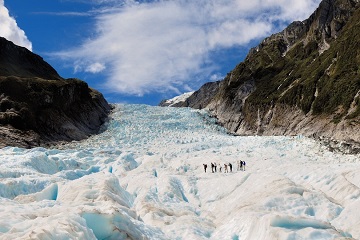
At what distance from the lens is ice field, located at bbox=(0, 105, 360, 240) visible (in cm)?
1641

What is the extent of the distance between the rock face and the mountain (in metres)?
34.3

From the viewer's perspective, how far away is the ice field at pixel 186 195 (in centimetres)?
1641

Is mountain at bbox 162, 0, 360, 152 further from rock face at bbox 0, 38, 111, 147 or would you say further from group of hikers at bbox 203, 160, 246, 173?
rock face at bbox 0, 38, 111, 147

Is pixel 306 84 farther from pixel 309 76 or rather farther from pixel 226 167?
pixel 226 167

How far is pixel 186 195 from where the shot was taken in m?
34.1

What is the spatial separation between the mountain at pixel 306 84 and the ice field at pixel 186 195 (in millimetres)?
20910

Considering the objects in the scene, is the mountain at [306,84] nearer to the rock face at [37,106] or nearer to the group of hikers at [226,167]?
the group of hikers at [226,167]

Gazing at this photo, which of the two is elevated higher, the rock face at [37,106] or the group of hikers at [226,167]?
the rock face at [37,106]

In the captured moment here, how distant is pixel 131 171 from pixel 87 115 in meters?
51.9

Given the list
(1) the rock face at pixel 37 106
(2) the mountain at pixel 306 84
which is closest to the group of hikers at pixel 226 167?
(2) the mountain at pixel 306 84

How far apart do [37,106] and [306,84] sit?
52411 millimetres

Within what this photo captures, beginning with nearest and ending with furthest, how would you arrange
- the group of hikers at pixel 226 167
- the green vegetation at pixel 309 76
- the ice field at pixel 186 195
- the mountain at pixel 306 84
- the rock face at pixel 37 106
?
the ice field at pixel 186 195 → the group of hikers at pixel 226 167 → the rock face at pixel 37 106 → the mountain at pixel 306 84 → the green vegetation at pixel 309 76

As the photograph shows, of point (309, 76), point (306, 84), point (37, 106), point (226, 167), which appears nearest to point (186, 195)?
point (226, 167)

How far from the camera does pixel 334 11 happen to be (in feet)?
349
